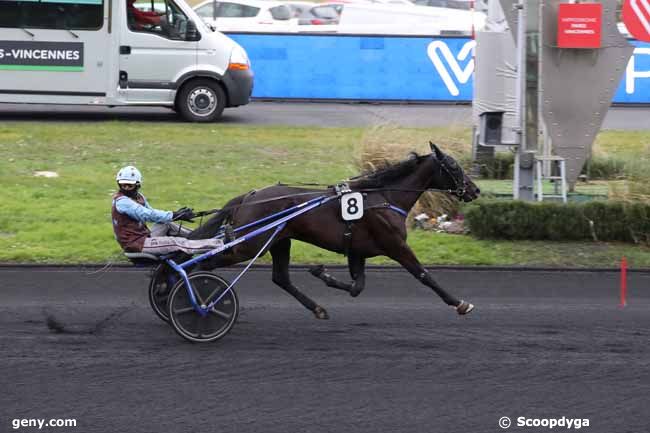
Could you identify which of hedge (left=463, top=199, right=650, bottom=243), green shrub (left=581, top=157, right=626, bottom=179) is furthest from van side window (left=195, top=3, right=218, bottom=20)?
hedge (left=463, top=199, right=650, bottom=243)

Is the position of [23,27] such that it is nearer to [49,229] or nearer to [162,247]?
[49,229]

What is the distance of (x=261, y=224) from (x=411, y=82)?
47.5 ft

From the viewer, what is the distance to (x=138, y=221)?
8.48 meters

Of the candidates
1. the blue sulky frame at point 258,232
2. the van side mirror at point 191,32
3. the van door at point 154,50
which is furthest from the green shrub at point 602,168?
the van side mirror at point 191,32

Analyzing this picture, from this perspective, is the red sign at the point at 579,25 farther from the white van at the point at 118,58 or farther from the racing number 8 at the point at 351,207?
the white van at the point at 118,58

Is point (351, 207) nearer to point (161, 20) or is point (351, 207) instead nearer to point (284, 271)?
point (284, 271)

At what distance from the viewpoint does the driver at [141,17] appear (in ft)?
64.1

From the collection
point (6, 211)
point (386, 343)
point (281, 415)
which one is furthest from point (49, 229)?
point (281, 415)

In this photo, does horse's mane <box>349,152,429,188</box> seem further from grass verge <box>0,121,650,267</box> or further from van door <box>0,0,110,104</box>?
van door <box>0,0,110,104</box>

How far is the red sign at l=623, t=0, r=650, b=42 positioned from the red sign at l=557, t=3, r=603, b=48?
4.27 metres

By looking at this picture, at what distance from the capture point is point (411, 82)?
2270 centimetres

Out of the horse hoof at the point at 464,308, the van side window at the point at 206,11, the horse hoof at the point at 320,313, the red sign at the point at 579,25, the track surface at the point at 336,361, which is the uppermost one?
the van side window at the point at 206,11

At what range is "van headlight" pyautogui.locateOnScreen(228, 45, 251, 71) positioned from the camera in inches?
778

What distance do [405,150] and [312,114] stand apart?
7961mm
